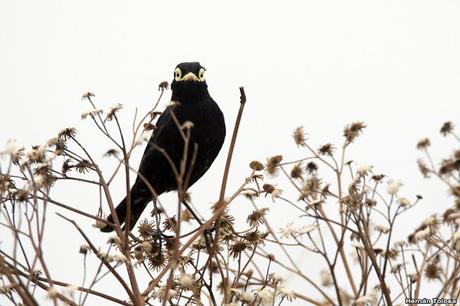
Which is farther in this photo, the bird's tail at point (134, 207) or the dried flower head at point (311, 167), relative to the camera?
the bird's tail at point (134, 207)

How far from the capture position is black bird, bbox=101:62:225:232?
5719mm

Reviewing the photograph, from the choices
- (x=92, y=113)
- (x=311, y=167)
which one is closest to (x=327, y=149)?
(x=311, y=167)

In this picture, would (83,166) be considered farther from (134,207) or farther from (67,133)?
(134,207)

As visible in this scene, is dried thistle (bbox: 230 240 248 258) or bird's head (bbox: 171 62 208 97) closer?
dried thistle (bbox: 230 240 248 258)

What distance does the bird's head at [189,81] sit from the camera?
5.82 metres

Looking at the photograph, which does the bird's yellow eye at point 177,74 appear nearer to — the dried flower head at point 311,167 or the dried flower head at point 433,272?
the dried flower head at point 311,167

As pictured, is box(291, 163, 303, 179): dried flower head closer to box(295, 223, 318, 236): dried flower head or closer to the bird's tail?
box(295, 223, 318, 236): dried flower head

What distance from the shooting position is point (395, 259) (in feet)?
12.4

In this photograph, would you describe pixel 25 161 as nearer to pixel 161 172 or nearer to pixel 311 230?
pixel 311 230

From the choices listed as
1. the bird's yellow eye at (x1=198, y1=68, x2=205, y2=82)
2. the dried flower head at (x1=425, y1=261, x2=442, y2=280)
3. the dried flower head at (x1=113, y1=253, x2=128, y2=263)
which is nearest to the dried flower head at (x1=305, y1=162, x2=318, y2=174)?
the dried flower head at (x1=425, y1=261, x2=442, y2=280)

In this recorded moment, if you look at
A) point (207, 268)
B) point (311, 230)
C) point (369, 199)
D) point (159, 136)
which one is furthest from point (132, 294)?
point (159, 136)

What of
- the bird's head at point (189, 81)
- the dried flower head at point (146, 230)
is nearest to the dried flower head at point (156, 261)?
the dried flower head at point (146, 230)

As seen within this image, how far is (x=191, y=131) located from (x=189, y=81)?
485 millimetres

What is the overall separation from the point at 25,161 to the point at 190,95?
2779 millimetres
